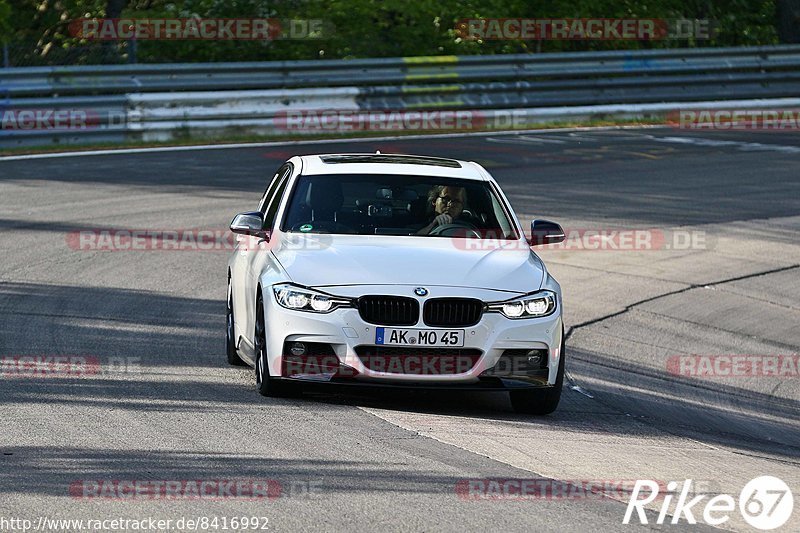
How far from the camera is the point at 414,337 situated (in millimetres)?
8578

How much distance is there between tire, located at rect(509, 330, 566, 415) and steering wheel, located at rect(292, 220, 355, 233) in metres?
1.62

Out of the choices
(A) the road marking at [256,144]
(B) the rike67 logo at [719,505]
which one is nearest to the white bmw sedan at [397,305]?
(B) the rike67 logo at [719,505]

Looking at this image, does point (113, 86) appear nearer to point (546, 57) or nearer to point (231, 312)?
point (546, 57)

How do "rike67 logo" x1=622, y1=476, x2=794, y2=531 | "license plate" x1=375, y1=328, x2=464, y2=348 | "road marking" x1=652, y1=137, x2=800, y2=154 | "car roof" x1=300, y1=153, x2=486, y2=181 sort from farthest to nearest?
"road marking" x1=652, y1=137, x2=800, y2=154, "car roof" x1=300, y1=153, x2=486, y2=181, "license plate" x1=375, y1=328, x2=464, y2=348, "rike67 logo" x1=622, y1=476, x2=794, y2=531

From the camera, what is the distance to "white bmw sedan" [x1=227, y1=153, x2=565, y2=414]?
8617mm

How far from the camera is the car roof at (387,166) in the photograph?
33.4 ft

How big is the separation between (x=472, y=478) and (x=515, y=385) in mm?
1806

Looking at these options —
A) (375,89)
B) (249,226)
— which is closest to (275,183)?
(249,226)

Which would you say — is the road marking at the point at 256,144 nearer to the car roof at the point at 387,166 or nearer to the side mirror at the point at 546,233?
the car roof at the point at 387,166

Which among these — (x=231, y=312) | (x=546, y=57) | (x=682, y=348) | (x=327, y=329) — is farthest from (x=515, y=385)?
(x=546, y=57)

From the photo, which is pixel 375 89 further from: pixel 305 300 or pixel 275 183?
pixel 305 300

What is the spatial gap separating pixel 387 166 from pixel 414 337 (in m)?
2.11

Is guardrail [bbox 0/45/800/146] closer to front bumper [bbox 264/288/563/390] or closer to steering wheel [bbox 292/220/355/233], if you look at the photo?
steering wheel [bbox 292/220/355/233]

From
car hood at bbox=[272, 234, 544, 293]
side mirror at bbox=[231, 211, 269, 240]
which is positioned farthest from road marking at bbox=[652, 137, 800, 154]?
side mirror at bbox=[231, 211, 269, 240]
